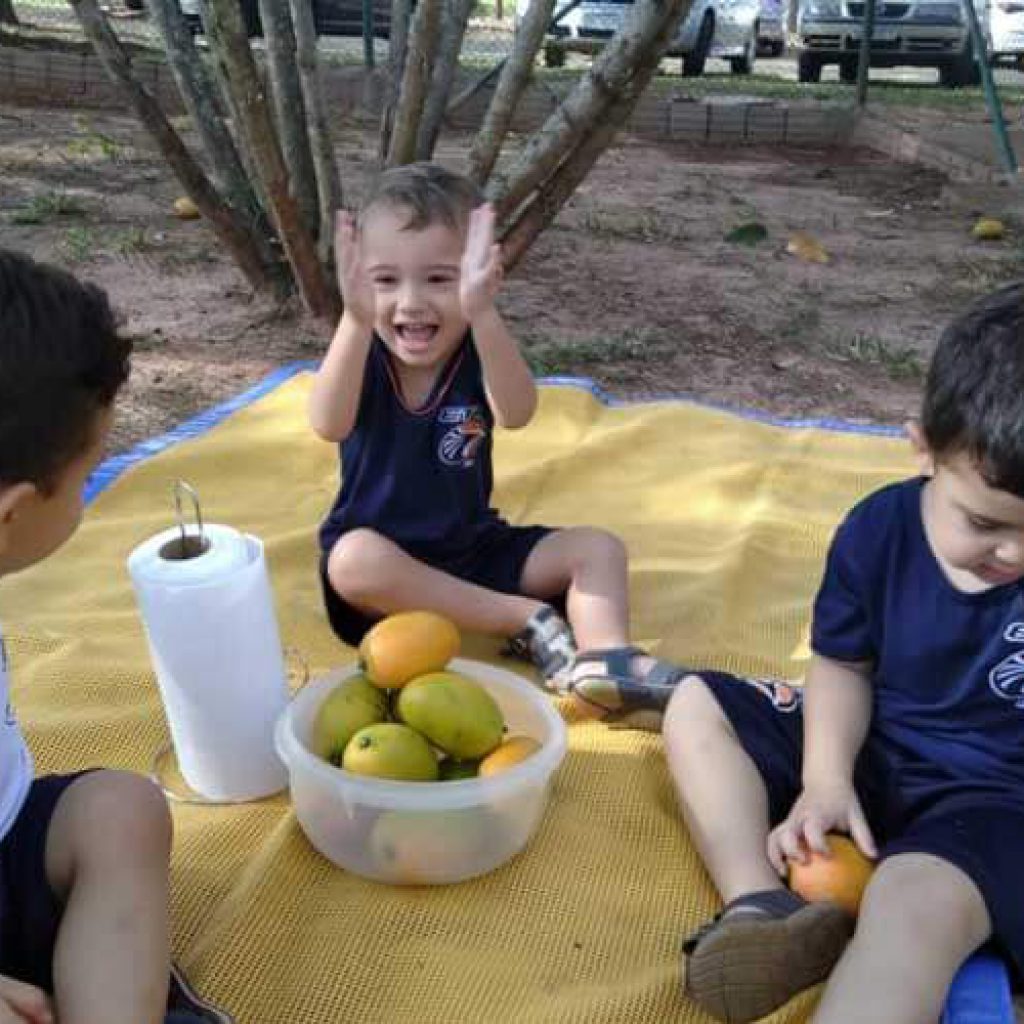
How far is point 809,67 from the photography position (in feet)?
42.0

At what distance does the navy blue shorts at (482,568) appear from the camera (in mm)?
2248

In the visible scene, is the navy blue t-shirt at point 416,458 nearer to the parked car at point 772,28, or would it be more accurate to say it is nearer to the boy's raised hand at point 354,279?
the boy's raised hand at point 354,279

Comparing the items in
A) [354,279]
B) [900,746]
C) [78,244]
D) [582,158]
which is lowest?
[78,244]

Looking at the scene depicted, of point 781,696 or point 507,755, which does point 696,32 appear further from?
point 507,755

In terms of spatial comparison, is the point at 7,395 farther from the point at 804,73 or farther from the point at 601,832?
the point at 804,73

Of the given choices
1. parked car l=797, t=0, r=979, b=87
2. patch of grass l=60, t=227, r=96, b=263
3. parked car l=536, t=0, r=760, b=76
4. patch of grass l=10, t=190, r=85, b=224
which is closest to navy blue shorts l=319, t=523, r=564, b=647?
patch of grass l=60, t=227, r=96, b=263

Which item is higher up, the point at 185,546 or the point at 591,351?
the point at 185,546

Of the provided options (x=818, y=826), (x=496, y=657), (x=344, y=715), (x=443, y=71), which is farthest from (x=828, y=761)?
(x=443, y=71)

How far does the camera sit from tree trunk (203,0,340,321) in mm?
3424

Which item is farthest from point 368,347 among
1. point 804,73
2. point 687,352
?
point 804,73

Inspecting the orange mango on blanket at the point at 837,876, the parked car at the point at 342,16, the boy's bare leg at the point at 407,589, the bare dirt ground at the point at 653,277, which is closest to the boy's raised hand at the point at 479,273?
the boy's bare leg at the point at 407,589

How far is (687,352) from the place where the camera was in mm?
3963

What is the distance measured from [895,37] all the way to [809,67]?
32.1 inches

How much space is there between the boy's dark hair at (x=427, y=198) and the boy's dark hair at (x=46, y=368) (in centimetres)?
92
